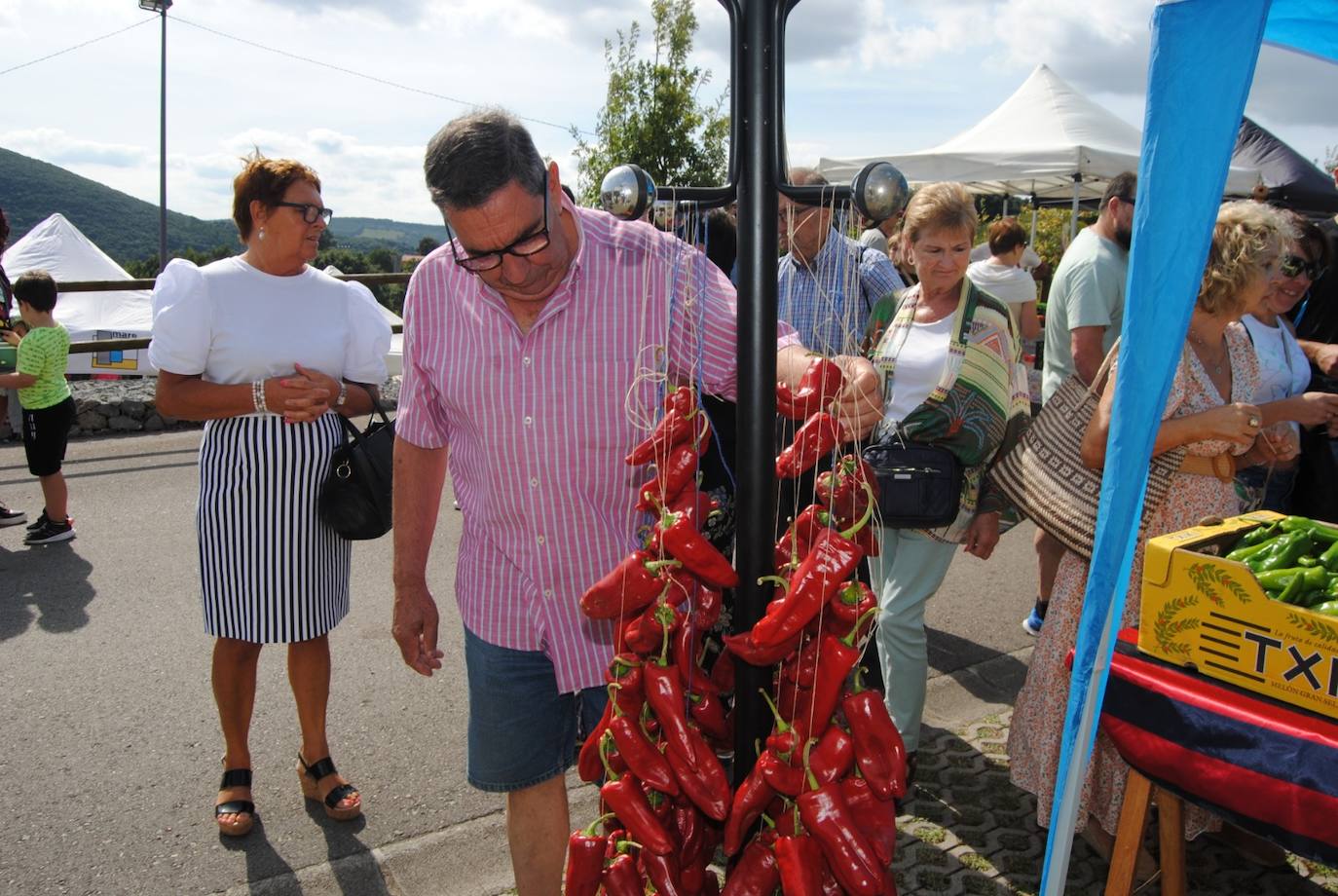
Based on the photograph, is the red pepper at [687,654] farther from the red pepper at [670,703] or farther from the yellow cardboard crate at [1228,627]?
the yellow cardboard crate at [1228,627]

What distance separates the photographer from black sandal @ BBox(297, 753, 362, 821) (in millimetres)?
3250

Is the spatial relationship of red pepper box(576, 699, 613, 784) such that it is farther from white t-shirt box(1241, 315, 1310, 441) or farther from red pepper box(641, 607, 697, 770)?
white t-shirt box(1241, 315, 1310, 441)

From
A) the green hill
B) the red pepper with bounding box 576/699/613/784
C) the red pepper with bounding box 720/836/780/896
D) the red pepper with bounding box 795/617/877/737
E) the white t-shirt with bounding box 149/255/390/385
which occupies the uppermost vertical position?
the green hill

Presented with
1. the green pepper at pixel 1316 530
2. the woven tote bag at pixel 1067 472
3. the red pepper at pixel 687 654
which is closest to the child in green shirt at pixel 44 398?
the red pepper at pixel 687 654

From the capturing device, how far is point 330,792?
3.28 meters

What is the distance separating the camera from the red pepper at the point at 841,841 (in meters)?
1.64

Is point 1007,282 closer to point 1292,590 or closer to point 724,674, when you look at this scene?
point 1292,590

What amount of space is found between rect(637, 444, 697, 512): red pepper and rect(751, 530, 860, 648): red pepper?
29 cm

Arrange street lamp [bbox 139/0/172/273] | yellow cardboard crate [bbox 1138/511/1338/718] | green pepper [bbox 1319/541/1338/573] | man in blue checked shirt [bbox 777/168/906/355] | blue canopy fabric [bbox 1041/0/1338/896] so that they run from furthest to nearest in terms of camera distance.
A: street lamp [bbox 139/0/172/273] < man in blue checked shirt [bbox 777/168/906/355] < green pepper [bbox 1319/541/1338/573] < yellow cardboard crate [bbox 1138/511/1338/718] < blue canopy fabric [bbox 1041/0/1338/896]

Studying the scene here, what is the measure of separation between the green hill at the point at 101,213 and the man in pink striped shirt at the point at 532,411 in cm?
6923

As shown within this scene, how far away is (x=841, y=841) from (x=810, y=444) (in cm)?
66

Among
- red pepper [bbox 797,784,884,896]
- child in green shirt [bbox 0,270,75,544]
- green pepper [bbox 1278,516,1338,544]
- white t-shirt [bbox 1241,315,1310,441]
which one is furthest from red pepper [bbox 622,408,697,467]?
child in green shirt [bbox 0,270,75,544]

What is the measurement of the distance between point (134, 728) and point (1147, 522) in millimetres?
3617

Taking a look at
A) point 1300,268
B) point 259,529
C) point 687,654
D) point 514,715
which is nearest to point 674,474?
point 687,654
